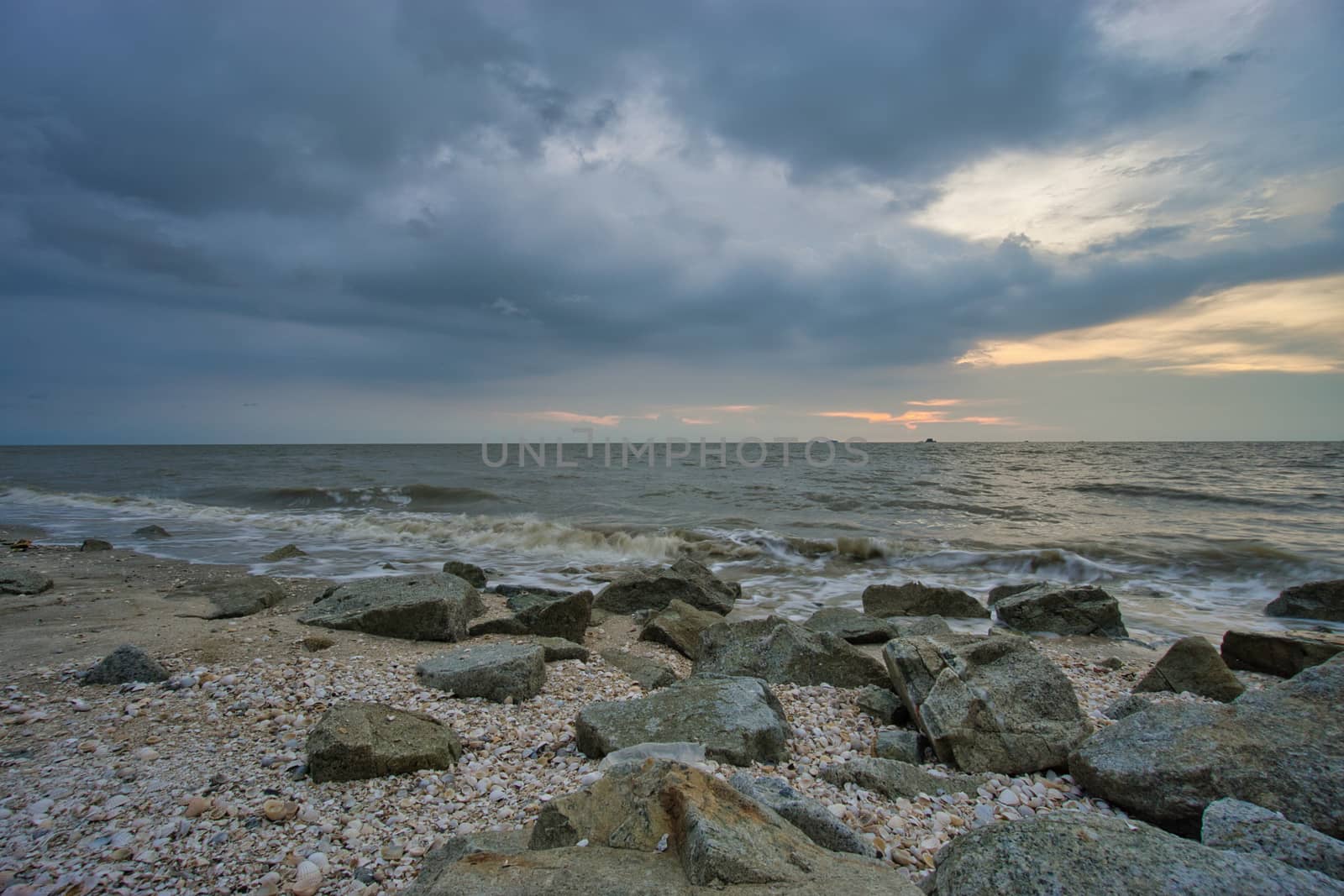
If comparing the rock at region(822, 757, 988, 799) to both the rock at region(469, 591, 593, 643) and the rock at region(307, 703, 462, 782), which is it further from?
the rock at region(469, 591, 593, 643)

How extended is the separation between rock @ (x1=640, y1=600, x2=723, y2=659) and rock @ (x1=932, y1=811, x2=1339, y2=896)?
4431 millimetres

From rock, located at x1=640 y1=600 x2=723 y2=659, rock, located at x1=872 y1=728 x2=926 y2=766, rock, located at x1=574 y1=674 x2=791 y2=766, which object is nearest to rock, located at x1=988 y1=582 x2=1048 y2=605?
rock, located at x1=640 y1=600 x2=723 y2=659

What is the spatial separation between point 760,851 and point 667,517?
55.9 feet

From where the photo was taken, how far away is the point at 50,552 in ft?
38.5

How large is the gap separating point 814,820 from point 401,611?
498cm

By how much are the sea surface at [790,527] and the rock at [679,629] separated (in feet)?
7.38

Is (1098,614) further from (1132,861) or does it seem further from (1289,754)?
(1132,861)

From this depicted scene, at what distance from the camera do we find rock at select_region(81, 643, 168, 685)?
14.5 feet

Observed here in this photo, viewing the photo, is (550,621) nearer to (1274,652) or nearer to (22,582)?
(22,582)

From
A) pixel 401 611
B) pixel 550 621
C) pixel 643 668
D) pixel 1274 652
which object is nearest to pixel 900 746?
pixel 643 668

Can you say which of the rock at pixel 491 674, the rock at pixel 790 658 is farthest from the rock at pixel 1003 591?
the rock at pixel 491 674

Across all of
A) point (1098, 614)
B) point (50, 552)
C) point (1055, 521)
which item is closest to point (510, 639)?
point (1098, 614)

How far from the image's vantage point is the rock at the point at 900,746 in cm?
394

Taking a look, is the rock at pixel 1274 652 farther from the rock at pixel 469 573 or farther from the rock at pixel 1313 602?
the rock at pixel 469 573
